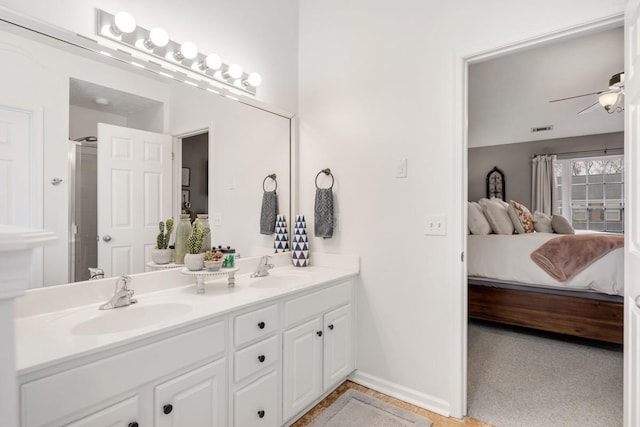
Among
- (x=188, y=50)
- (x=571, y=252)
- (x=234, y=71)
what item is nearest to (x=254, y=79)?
(x=234, y=71)

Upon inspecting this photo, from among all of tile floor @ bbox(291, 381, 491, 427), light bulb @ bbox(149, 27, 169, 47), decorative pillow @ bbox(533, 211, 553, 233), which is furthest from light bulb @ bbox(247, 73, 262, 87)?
decorative pillow @ bbox(533, 211, 553, 233)

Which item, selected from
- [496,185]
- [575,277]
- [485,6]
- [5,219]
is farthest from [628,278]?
[496,185]

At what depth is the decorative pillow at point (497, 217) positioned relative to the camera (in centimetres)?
350

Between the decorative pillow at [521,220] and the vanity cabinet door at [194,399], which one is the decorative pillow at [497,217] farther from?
the vanity cabinet door at [194,399]

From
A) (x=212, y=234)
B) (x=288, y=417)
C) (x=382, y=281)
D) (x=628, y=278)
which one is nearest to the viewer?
(x=628, y=278)

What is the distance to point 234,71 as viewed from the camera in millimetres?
2033

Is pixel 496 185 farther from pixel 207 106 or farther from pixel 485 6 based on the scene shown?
pixel 207 106

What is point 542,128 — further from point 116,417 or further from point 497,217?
point 116,417

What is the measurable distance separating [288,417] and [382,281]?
91 cm

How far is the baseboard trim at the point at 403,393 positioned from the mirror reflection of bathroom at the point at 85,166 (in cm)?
164

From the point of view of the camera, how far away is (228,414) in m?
1.42

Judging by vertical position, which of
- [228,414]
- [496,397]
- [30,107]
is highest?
[30,107]

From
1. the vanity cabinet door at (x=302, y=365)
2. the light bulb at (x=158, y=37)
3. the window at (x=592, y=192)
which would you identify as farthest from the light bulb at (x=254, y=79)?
the window at (x=592, y=192)

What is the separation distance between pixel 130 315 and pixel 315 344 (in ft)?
3.08
